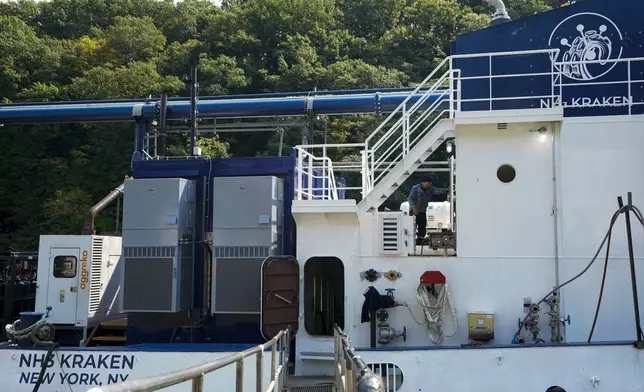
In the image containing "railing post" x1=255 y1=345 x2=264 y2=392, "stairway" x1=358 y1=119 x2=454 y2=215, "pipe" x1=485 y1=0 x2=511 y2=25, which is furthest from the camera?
"pipe" x1=485 y1=0 x2=511 y2=25

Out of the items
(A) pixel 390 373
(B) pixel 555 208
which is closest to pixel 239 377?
(A) pixel 390 373

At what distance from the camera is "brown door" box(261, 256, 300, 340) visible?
28.6 feet


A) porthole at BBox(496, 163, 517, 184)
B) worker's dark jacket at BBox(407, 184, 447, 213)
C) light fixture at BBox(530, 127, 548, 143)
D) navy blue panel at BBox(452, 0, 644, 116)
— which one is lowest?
worker's dark jacket at BBox(407, 184, 447, 213)

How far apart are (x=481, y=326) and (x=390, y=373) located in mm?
1887

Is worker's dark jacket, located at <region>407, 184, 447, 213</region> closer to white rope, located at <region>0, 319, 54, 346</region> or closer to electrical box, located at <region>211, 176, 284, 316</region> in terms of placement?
electrical box, located at <region>211, 176, 284, 316</region>

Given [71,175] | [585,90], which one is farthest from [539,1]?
[585,90]

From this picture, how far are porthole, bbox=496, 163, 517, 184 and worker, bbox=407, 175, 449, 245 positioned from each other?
5.24 feet

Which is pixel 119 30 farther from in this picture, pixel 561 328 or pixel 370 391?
pixel 370 391

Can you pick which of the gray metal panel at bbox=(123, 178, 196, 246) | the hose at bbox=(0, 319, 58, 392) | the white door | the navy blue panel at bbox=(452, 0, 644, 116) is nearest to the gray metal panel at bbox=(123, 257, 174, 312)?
the gray metal panel at bbox=(123, 178, 196, 246)

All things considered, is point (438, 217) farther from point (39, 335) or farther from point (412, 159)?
point (39, 335)

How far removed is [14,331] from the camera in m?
7.57

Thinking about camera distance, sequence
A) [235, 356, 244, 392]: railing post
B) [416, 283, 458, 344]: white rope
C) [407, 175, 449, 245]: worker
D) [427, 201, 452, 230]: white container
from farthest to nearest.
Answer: [427, 201, 452, 230]: white container, [407, 175, 449, 245]: worker, [416, 283, 458, 344]: white rope, [235, 356, 244, 392]: railing post

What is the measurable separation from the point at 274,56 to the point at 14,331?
37070 mm

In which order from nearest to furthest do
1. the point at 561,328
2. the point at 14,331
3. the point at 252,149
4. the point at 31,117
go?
the point at 14,331, the point at 561,328, the point at 31,117, the point at 252,149
